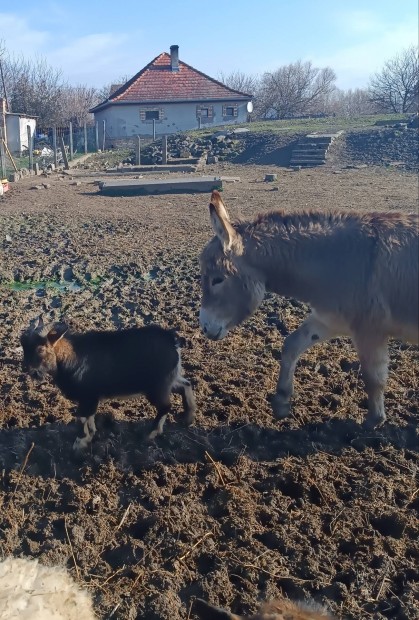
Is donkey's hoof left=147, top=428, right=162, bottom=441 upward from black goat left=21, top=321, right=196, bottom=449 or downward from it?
downward

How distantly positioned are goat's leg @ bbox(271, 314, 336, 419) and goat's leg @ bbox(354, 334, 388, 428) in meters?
0.41

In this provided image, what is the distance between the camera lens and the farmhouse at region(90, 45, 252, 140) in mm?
46219

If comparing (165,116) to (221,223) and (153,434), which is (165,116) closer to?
(221,223)

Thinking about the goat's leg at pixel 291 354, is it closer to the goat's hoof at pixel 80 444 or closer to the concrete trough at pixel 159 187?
the goat's hoof at pixel 80 444

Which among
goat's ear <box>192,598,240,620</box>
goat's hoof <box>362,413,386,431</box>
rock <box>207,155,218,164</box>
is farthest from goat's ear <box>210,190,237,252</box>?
rock <box>207,155,218,164</box>

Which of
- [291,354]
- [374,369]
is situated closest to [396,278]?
[374,369]

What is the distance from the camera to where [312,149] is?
29.2m

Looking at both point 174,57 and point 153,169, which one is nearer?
point 153,169

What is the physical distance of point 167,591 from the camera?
3.18 metres

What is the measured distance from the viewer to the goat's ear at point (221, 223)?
4.42m

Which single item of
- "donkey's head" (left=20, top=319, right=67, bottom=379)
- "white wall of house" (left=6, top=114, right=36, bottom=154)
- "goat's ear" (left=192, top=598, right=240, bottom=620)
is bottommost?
"goat's ear" (left=192, top=598, right=240, bottom=620)

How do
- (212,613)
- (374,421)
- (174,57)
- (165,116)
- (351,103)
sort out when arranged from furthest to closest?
(351,103) → (174,57) → (165,116) → (374,421) → (212,613)

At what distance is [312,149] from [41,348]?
26.8m

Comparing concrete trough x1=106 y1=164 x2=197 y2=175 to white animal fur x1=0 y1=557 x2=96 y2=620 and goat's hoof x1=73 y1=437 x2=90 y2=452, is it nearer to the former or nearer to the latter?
goat's hoof x1=73 y1=437 x2=90 y2=452
